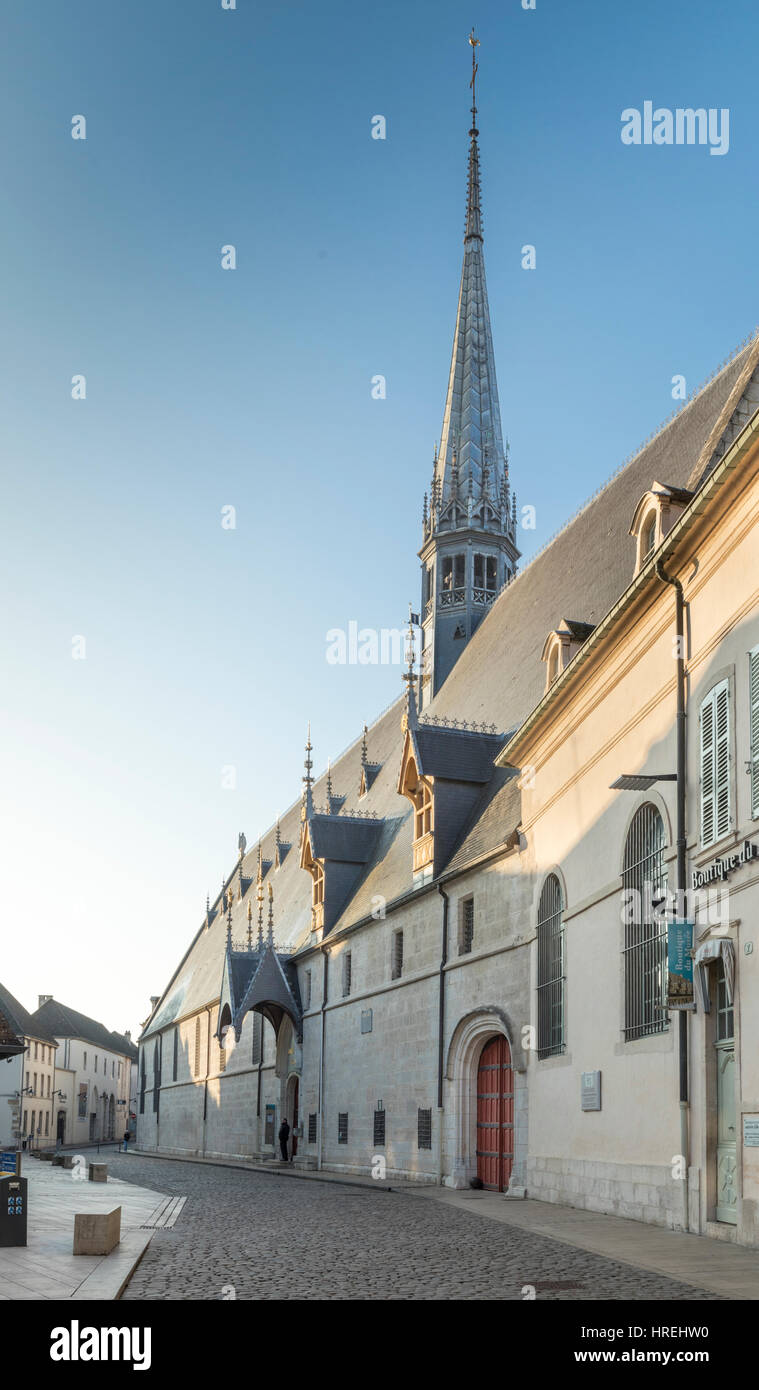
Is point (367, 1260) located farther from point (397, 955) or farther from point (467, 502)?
point (467, 502)

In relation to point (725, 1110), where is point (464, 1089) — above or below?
below

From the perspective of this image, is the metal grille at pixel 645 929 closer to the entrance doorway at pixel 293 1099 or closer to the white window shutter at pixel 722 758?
the white window shutter at pixel 722 758

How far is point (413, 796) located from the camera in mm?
30359

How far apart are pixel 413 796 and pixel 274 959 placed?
11.3 m

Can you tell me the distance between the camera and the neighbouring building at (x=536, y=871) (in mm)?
14688

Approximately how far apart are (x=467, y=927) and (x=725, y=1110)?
42.1ft

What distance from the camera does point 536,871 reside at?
2300 centimetres

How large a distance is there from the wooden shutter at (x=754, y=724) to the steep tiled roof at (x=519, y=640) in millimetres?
4613

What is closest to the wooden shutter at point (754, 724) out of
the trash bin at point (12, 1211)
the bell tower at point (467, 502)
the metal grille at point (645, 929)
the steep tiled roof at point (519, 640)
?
the metal grille at point (645, 929)

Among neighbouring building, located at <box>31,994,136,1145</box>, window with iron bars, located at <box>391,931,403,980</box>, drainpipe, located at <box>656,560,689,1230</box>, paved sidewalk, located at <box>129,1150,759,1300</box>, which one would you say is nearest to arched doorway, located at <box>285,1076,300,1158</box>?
window with iron bars, located at <box>391,931,403,980</box>

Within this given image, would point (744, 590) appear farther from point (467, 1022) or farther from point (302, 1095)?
point (302, 1095)

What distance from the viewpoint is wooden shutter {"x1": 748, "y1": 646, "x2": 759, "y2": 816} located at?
13477mm

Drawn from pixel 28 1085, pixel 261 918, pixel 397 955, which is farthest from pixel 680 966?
pixel 28 1085

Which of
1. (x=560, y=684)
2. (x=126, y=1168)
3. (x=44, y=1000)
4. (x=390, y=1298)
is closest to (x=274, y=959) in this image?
(x=126, y=1168)
